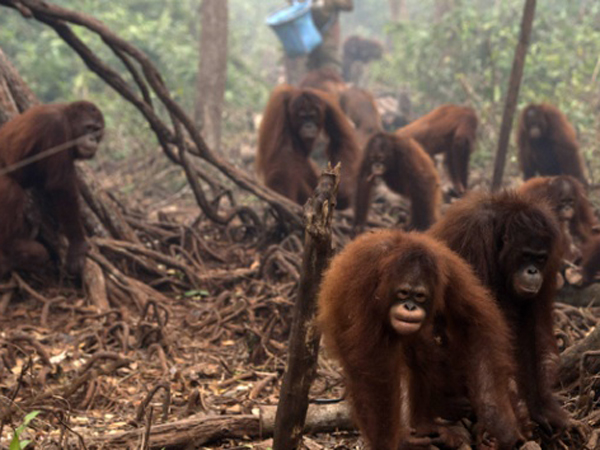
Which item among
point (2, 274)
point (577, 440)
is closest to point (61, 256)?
point (2, 274)

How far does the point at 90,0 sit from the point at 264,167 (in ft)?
26.2

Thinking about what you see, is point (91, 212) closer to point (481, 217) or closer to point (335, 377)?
point (335, 377)

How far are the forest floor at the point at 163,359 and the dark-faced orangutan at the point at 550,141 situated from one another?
3.32 m

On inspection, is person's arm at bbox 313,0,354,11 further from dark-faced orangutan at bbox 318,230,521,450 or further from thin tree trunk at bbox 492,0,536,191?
dark-faced orangutan at bbox 318,230,521,450

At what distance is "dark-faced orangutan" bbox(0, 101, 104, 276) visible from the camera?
5.34 meters

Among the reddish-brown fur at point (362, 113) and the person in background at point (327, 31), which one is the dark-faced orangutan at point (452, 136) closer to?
the reddish-brown fur at point (362, 113)

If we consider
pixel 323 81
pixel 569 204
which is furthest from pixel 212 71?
pixel 569 204

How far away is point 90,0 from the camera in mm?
13820

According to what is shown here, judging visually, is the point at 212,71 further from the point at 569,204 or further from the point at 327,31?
the point at 569,204

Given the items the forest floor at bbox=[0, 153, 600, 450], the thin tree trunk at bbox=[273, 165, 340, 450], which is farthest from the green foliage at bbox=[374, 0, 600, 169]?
the thin tree trunk at bbox=[273, 165, 340, 450]

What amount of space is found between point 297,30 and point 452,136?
14.9ft

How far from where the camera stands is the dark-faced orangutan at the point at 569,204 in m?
5.64

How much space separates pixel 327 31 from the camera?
12.9 m

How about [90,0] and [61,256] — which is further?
[90,0]
